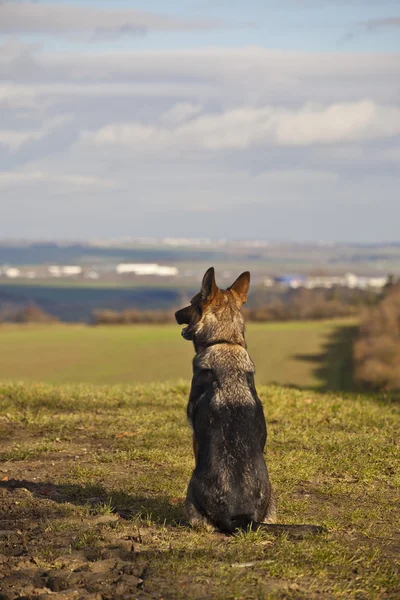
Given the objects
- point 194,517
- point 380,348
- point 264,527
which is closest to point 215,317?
point 194,517

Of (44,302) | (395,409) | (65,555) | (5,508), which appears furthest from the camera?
(44,302)

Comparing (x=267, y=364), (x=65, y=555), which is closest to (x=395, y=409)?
(x=65, y=555)

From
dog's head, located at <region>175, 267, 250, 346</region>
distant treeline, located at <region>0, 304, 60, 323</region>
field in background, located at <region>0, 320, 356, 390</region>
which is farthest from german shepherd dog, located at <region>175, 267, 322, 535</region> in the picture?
distant treeline, located at <region>0, 304, 60, 323</region>

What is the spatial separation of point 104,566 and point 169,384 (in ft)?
38.9

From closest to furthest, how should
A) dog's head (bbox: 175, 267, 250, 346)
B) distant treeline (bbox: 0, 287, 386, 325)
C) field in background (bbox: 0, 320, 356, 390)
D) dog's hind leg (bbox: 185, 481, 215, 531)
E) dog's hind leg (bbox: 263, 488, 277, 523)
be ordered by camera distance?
dog's hind leg (bbox: 185, 481, 215, 531), dog's hind leg (bbox: 263, 488, 277, 523), dog's head (bbox: 175, 267, 250, 346), field in background (bbox: 0, 320, 356, 390), distant treeline (bbox: 0, 287, 386, 325)

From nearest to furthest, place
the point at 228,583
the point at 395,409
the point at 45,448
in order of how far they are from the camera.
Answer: the point at 228,583
the point at 45,448
the point at 395,409

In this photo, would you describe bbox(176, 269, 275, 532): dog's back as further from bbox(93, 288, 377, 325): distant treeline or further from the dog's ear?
→ bbox(93, 288, 377, 325): distant treeline

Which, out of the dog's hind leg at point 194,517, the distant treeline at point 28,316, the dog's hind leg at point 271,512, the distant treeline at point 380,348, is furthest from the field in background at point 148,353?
the dog's hind leg at point 194,517

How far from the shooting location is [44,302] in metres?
132

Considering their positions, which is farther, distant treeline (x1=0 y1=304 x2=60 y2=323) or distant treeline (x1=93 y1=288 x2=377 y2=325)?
distant treeline (x1=0 y1=304 x2=60 y2=323)

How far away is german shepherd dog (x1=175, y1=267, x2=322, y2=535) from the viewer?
782 cm

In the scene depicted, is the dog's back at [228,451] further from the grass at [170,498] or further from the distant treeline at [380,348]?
the distant treeline at [380,348]

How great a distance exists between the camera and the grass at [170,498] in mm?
6691

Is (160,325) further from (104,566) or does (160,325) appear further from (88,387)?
(104,566)
